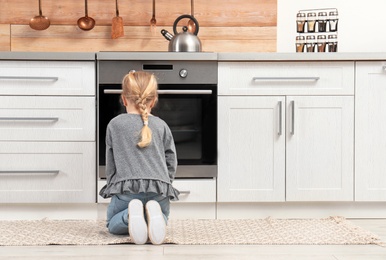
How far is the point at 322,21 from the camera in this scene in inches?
165

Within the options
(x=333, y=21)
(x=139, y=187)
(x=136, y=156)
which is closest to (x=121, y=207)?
(x=139, y=187)

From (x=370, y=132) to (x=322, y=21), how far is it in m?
0.76

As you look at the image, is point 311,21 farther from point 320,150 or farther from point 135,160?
point 135,160

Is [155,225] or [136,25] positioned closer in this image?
[155,225]

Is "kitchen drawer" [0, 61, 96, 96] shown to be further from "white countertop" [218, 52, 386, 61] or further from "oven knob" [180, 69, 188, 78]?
"white countertop" [218, 52, 386, 61]

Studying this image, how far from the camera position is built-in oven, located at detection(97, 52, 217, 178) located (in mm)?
3734

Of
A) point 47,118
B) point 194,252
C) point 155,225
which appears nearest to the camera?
point 194,252

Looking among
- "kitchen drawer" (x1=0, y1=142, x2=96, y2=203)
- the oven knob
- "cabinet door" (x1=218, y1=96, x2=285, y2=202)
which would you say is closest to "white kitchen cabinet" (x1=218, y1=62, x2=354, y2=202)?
"cabinet door" (x1=218, y1=96, x2=285, y2=202)

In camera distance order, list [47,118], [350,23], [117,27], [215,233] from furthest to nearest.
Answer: [350,23] < [117,27] < [47,118] < [215,233]

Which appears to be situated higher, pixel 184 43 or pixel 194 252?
pixel 184 43

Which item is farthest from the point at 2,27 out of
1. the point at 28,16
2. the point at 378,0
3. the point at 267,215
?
the point at 378,0

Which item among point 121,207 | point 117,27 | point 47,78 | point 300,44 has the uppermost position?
point 117,27

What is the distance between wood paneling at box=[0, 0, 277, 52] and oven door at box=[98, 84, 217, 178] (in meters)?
0.71

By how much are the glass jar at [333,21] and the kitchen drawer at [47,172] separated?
5.14ft
